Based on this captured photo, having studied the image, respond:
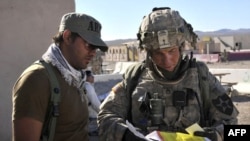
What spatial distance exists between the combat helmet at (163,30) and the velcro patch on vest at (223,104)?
433 millimetres

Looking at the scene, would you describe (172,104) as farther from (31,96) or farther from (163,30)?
(31,96)

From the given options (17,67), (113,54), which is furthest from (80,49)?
(113,54)

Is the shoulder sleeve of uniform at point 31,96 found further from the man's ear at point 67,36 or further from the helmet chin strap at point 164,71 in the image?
the helmet chin strap at point 164,71

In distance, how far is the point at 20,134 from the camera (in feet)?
5.73

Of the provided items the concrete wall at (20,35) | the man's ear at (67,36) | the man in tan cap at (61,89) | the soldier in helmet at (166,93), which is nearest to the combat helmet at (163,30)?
the soldier in helmet at (166,93)

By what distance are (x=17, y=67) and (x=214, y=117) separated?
303cm

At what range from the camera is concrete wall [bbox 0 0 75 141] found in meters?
4.48

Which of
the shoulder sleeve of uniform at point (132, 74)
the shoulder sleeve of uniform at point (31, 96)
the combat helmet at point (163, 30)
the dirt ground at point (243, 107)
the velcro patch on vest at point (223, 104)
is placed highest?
the combat helmet at point (163, 30)

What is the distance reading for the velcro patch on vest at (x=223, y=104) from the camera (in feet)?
7.53

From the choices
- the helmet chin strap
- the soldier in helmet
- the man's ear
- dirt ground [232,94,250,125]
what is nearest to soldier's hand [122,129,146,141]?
the soldier in helmet

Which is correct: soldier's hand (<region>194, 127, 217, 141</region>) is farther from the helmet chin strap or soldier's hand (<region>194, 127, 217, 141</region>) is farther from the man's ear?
the man's ear

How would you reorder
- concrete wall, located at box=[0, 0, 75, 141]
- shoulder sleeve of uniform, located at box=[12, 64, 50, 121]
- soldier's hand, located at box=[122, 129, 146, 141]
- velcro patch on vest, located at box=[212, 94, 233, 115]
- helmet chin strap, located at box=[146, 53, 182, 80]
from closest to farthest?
shoulder sleeve of uniform, located at box=[12, 64, 50, 121] → soldier's hand, located at box=[122, 129, 146, 141] → velcro patch on vest, located at box=[212, 94, 233, 115] → helmet chin strap, located at box=[146, 53, 182, 80] → concrete wall, located at box=[0, 0, 75, 141]

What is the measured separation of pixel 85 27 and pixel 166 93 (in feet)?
2.35

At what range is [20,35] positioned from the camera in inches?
184
